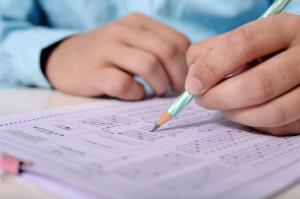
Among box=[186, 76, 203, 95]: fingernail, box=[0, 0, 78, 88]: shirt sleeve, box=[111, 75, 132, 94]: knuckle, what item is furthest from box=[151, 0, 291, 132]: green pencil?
box=[0, 0, 78, 88]: shirt sleeve

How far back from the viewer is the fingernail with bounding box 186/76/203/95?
12.6 inches

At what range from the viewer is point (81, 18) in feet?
2.48

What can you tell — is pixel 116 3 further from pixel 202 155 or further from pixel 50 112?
pixel 202 155

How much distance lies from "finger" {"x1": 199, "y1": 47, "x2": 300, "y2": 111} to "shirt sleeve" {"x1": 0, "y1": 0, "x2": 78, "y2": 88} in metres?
0.35

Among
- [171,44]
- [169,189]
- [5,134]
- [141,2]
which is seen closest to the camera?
[169,189]

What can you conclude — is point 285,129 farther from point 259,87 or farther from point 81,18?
point 81,18

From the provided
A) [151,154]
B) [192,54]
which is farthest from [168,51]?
[151,154]

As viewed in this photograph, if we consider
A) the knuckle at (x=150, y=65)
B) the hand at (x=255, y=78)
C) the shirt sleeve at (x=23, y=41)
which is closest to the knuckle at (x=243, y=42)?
the hand at (x=255, y=78)

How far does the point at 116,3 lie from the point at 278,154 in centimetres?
51

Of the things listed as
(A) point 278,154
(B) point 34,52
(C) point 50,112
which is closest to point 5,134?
(C) point 50,112

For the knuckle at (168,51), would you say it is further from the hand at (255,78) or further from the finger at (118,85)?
the hand at (255,78)

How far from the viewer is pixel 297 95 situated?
32cm

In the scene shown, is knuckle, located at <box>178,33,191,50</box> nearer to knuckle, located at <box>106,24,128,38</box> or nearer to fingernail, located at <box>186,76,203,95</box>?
knuckle, located at <box>106,24,128,38</box>

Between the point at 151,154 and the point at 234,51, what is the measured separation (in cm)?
11
